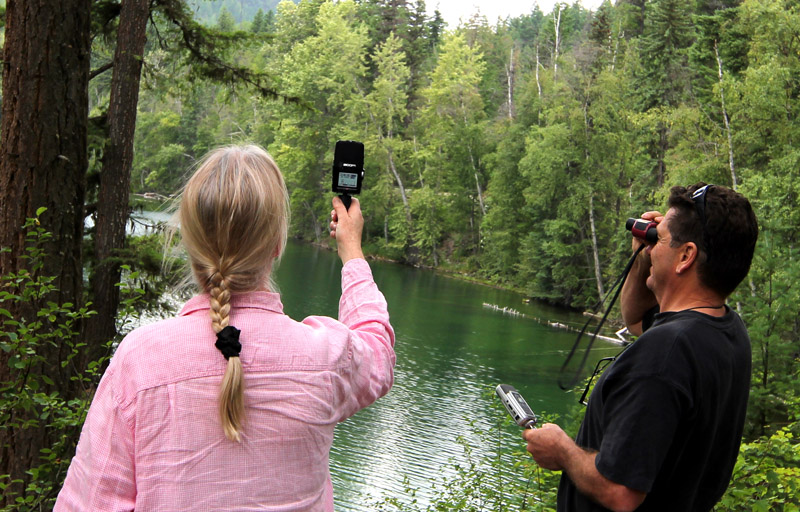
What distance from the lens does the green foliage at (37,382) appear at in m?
2.70

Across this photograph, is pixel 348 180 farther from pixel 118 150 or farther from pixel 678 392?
pixel 118 150

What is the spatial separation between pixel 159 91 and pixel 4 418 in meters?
7.48

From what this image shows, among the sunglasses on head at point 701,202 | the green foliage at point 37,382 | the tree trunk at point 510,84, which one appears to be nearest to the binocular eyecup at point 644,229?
the sunglasses on head at point 701,202

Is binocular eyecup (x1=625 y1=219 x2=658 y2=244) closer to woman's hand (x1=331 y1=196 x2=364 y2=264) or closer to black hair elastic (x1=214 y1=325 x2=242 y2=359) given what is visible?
woman's hand (x1=331 y1=196 x2=364 y2=264)

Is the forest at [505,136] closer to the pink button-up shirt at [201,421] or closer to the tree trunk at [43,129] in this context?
the tree trunk at [43,129]

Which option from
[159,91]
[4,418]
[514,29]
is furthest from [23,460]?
[514,29]

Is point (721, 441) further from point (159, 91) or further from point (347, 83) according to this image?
point (347, 83)

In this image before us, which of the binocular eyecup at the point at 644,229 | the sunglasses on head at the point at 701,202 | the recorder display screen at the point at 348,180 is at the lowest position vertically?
the binocular eyecup at the point at 644,229

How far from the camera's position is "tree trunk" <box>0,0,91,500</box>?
3.60 meters

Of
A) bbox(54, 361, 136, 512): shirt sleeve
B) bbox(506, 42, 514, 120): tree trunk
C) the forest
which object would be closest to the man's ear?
bbox(54, 361, 136, 512): shirt sleeve

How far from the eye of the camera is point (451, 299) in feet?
86.1

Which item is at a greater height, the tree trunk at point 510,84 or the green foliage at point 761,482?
the tree trunk at point 510,84

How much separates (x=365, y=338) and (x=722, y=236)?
947mm

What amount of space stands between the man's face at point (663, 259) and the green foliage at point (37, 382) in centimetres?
183
